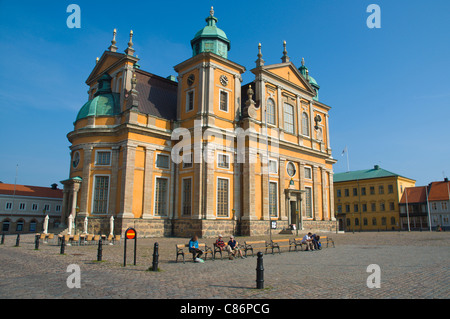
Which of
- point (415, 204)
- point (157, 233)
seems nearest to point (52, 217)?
point (157, 233)

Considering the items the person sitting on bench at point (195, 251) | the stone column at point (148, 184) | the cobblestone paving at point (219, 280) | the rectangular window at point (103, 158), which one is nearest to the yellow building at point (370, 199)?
the stone column at point (148, 184)

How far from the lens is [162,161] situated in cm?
3328

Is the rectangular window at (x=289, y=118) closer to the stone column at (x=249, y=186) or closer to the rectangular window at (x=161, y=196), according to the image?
the stone column at (x=249, y=186)

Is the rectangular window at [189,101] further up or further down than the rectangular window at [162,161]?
further up

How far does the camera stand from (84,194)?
3083 centimetres

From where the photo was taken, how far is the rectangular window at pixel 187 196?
32406mm

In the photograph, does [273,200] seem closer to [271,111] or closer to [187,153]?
[271,111]

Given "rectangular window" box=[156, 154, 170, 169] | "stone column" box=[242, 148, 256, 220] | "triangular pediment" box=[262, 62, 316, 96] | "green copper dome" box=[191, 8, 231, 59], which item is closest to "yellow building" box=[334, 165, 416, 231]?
"triangular pediment" box=[262, 62, 316, 96]

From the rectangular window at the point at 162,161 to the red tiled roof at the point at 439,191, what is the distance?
176 feet

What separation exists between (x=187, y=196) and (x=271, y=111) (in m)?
13.6

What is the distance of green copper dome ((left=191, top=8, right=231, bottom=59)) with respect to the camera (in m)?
37.4

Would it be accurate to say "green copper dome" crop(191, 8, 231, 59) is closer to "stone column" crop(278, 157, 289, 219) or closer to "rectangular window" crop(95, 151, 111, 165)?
Result: "stone column" crop(278, 157, 289, 219)
